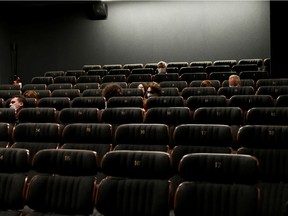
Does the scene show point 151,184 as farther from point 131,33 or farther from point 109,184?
point 131,33

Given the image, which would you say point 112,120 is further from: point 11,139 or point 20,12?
point 20,12

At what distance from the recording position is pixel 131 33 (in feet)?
45.2

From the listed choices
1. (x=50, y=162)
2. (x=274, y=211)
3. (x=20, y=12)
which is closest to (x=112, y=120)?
(x=50, y=162)

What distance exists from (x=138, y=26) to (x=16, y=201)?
35.7 ft

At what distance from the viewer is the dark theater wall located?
1298 cm

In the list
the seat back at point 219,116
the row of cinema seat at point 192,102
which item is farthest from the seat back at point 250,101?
the seat back at point 219,116

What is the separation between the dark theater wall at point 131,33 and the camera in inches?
511

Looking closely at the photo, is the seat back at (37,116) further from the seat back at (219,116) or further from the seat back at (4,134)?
the seat back at (219,116)

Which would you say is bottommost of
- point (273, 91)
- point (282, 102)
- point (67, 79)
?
point (282, 102)

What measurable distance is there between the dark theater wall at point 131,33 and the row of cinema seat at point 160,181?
31.6 ft

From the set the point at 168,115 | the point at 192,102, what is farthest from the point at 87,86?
the point at 168,115

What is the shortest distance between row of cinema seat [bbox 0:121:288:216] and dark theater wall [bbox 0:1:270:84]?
965 centimetres

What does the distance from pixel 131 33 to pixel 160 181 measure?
434 inches

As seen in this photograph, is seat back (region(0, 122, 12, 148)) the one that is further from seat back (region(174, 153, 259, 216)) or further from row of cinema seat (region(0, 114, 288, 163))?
seat back (region(174, 153, 259, 216))
